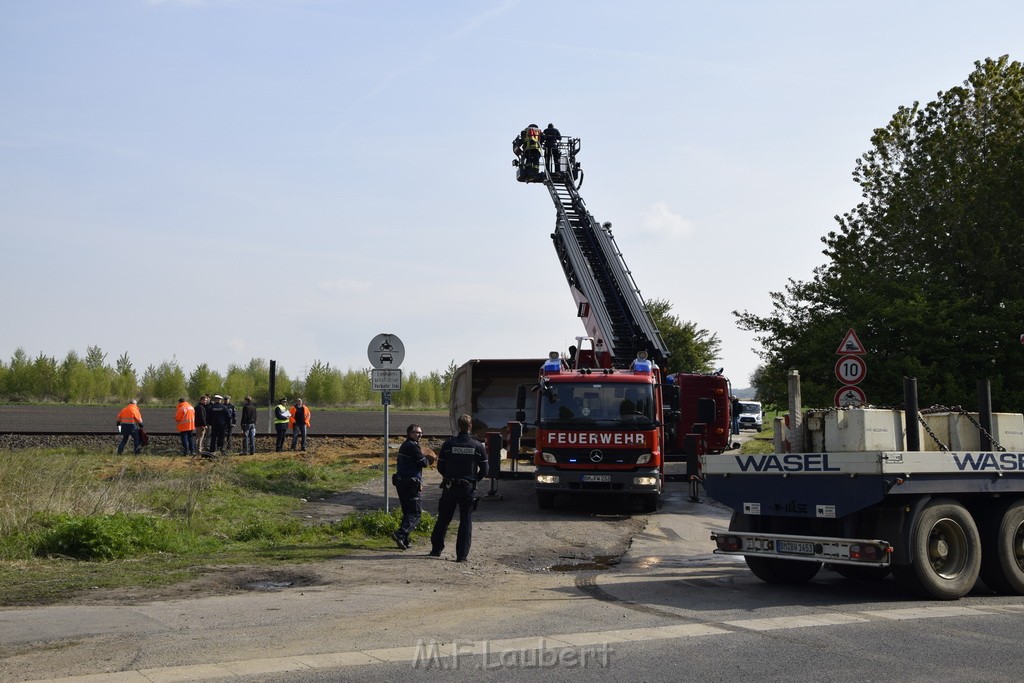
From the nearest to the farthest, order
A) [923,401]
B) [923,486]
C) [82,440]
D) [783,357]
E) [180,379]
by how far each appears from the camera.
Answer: [923,486] < [923,401] < [783,357] < [82,440] < [180,379]

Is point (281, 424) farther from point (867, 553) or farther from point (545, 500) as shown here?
point (867, 553)

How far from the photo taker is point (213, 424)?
27531 millimetres

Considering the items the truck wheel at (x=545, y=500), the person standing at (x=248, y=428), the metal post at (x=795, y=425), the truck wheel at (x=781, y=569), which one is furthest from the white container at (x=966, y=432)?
the person standing at (x=248, y=428)

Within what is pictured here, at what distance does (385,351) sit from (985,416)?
8428mm

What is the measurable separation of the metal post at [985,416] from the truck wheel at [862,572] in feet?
5.88

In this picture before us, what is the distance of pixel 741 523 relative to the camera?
11453mm

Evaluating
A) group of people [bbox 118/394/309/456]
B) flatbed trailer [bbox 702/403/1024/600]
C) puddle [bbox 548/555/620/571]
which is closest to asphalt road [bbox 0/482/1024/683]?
flatbed trailer [bbox 702/403/1024/600]

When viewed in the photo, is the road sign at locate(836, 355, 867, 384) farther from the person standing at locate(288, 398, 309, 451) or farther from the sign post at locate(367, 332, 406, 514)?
the person standing at locate(288, 398, 309, 451)

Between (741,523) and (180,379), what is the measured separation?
62.9m

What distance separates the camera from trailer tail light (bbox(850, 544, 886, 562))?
32.8ft

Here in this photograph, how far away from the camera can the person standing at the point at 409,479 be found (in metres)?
13.4

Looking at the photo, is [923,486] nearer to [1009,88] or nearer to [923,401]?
[923,401]

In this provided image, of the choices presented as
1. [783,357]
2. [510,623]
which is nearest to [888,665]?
[510,623]

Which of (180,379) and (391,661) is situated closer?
(391,661)
